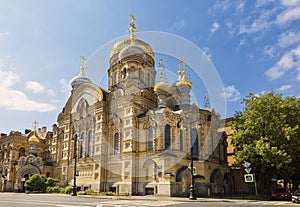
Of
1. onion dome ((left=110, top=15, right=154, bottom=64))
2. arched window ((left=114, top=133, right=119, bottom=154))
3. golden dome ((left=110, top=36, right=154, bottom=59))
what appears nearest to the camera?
arched window ((left=114, top=133, right=119, bottom=154))

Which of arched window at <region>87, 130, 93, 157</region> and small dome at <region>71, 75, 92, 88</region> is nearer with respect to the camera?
arched window at <region>87, 130, 93, 157</region>

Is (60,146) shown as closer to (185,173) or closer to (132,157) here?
(132,157)

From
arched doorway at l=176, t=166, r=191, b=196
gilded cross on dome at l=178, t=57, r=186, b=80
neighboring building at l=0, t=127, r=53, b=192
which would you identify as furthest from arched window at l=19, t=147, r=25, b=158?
arched doorway at l=176, t=166, r=191, b=196

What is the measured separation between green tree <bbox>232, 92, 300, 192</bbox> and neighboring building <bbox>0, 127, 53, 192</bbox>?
28918 millimetres

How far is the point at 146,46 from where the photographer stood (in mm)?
44125

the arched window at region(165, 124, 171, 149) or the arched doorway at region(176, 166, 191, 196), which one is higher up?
the arched window at region(165, 124, 171, 149)

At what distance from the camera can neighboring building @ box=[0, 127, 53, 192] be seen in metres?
40.9

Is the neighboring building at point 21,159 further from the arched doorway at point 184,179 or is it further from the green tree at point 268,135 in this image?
the green tree at point 268,135

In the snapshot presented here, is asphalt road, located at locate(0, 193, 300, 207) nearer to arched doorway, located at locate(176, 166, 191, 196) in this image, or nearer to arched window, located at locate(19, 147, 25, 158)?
arched doorway, located at locate(176, 166, 191, 196)

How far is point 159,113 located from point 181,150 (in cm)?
487

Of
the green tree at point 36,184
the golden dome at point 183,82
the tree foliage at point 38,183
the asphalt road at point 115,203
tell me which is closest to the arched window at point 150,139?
the golden dome at point 183,82

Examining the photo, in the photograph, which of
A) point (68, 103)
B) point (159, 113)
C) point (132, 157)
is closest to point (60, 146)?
point (68, 103)

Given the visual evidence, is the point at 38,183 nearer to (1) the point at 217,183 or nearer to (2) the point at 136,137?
(2) the point at 136,137

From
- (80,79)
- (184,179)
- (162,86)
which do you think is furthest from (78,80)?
(184,179)
